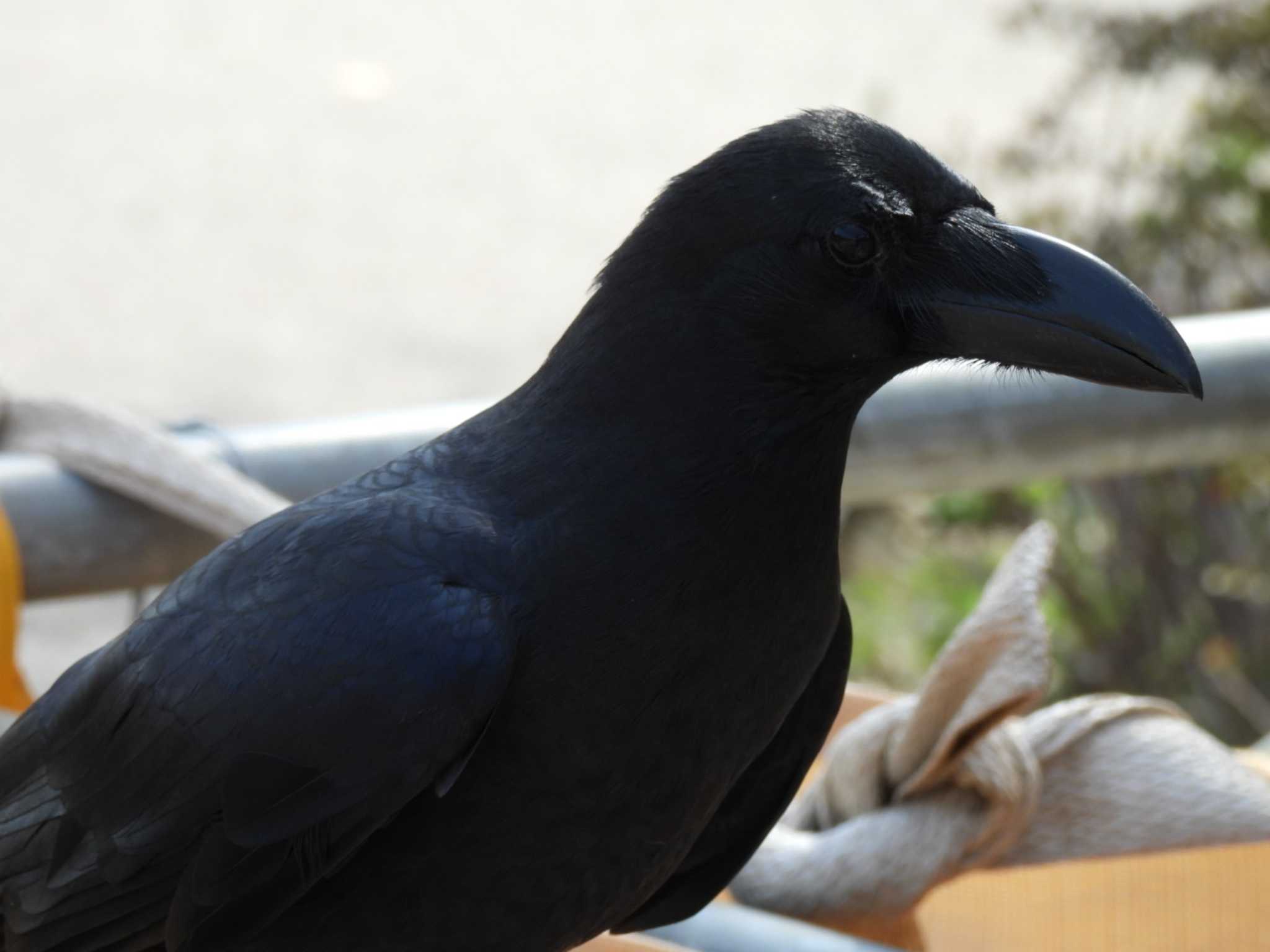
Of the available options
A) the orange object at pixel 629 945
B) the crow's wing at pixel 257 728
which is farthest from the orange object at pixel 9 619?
the orange object at pixel 629 945

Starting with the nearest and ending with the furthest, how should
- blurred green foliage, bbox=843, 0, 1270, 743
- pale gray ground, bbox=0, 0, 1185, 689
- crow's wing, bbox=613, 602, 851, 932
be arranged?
crow's wing, bbox=613, 602, 851, 932 → blurred green foliage, bbox=843, 0, 1270, 743 → pale gray ground, bbox=0, 0, 1185, 689

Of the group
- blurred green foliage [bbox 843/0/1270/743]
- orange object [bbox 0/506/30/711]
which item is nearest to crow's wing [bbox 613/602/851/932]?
orange object [bbox 0/506/30/711]

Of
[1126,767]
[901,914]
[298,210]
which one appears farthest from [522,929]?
[298,210]

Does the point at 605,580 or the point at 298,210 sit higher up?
the point at 298,210

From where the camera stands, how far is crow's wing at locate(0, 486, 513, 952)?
1.12 metres

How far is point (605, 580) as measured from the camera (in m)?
1.15

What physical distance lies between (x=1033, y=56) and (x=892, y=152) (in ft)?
21.0

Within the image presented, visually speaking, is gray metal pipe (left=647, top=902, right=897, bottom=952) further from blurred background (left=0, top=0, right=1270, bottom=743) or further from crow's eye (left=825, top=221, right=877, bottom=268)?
blurred background (left=0, top=0, right=1270, bottom=743)

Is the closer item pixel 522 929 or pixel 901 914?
pixel 522 929

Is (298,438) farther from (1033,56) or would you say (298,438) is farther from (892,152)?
(1033,56)

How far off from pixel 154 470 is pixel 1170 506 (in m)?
2.80

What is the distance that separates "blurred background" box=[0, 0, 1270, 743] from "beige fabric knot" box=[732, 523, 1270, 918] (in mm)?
851

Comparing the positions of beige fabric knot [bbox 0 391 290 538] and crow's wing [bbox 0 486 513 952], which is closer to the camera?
crow's wing [bbox 0 486 513 952]

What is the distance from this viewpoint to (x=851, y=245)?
113cm
